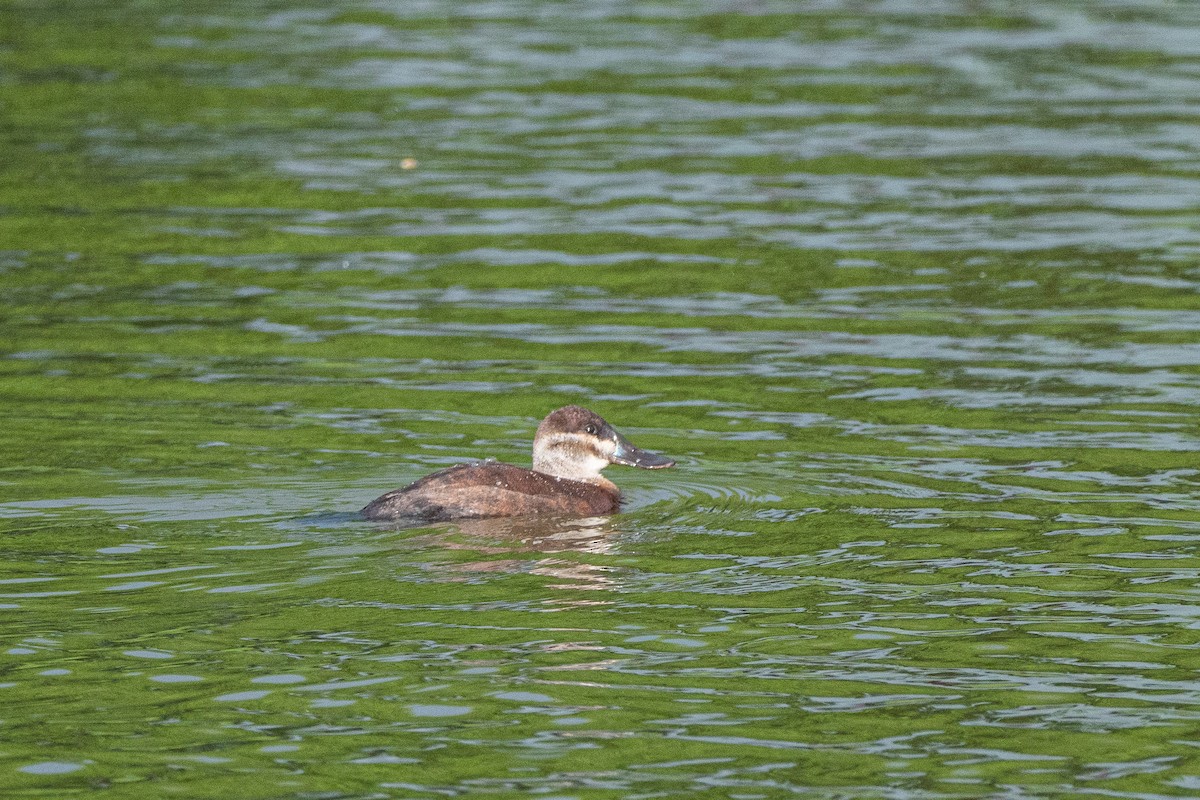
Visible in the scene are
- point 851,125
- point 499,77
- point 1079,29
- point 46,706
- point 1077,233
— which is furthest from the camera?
point 1079,29

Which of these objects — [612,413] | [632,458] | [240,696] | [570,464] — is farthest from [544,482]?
[240,696]

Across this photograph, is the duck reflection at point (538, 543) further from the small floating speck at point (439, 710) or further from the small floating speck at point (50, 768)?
the small floating speck at point (50, 768)

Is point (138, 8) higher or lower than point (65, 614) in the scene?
higher

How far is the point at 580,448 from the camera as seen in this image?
12.4m

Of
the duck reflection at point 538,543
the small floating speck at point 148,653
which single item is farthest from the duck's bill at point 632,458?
the small floating speck at point 148,653

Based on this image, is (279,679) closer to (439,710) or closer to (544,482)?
(439,710)

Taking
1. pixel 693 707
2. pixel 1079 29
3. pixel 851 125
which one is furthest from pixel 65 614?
pixel 1079 29

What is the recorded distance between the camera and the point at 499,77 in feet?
90.5

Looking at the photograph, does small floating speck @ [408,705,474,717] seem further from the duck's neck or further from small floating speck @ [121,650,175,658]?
the duck's neck

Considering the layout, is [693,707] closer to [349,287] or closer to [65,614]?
[65,614]

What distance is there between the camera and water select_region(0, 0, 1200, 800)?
849 cm

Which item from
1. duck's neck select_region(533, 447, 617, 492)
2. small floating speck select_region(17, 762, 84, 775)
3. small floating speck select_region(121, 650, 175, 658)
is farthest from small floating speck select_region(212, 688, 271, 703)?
duck's neck select_region(533, 447, 617, 492)

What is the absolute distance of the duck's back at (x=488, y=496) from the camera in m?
11.3

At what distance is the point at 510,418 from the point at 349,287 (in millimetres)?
4257
